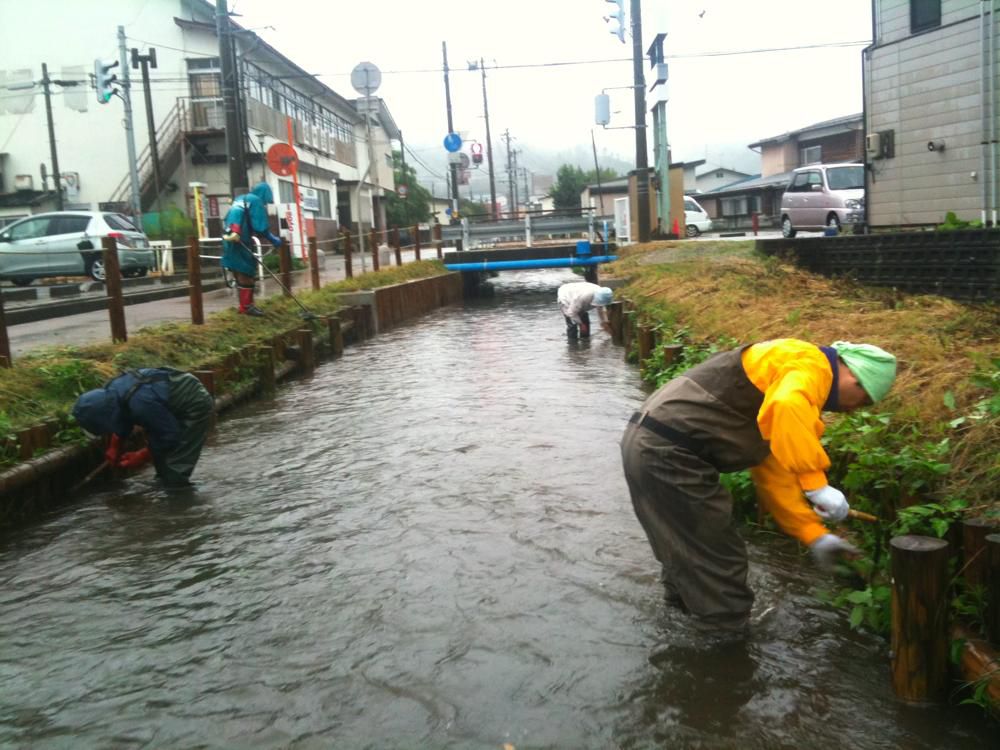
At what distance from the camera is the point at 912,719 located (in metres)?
3.54

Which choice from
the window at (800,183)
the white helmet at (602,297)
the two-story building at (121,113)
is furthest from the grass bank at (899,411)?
the two-story building at (121,113)

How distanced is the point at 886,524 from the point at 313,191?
114 ft

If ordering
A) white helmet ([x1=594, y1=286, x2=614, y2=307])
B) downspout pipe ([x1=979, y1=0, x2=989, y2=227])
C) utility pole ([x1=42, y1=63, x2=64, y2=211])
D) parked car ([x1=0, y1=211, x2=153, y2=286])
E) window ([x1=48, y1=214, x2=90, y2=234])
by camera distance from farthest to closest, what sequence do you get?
utility pole ([x1=42, y1=63, x2=64, y2=211])
window ([x1=48, y1=214, x2=90, y2=234])
parked car ([x1=0, y1=211, x2=153, y2=286])
white helmet ([x1=594, y1=286, x2=614, y2=307])
downspout pipe ([x1=979, y1=0, x2=989, y2=227])

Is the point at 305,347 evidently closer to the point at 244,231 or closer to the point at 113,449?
the point at 244,231

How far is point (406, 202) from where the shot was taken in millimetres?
58375

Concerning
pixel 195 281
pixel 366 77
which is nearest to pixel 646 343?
pixel 195 281

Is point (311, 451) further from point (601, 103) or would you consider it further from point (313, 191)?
point (313, 191)

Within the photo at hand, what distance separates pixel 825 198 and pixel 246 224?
14.2 meters

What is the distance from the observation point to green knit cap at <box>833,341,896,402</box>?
343 centimetres

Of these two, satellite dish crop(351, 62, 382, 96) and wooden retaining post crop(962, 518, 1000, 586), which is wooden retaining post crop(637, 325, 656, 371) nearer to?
wooden retaining post crop(962, 518, 1000, 586)

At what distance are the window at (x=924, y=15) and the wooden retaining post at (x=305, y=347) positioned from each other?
10.1 metres

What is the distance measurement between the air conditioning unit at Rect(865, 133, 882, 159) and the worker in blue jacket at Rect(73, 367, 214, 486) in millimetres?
11662

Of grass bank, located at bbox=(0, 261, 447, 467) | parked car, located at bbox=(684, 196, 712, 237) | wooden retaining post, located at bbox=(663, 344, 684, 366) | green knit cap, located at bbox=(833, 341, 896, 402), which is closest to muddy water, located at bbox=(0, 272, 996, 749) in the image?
grass bank, located at bbox=(0, 261, 447, 467)

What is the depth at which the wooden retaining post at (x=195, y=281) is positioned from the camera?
1090 cm
